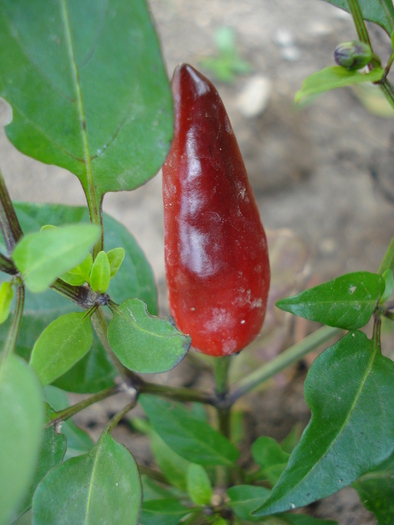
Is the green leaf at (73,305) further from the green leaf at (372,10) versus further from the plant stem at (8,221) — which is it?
the green leaf at (372,10)

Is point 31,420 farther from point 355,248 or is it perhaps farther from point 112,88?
point 355,248

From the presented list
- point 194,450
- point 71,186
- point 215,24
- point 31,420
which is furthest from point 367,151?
point 31,420

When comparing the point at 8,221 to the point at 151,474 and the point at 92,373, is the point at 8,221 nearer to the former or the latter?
the point at 92,373

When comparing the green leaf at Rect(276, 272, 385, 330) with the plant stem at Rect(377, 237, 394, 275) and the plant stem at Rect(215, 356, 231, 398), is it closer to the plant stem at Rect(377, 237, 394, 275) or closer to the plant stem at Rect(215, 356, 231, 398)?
the plant stem at Rect(377, 237, 394, 275)

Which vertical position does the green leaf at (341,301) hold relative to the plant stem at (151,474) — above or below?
above

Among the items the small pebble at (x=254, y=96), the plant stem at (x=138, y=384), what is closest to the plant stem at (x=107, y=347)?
the plant stem at (x=138, y=384)

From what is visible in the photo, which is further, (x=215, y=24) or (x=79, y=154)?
(x=215, y=24)
